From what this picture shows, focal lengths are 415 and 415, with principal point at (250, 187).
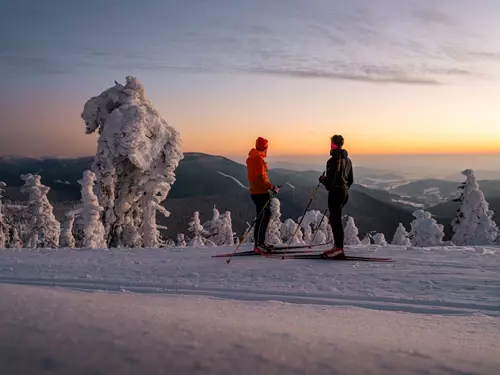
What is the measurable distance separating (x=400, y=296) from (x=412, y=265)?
242 centimetres

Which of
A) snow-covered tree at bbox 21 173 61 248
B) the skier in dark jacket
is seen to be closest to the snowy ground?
the skier in dark jacket

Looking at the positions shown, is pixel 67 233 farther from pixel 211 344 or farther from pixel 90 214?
pixel 211 344

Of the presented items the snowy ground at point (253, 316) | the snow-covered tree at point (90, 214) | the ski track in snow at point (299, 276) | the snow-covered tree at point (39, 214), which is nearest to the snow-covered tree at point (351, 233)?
the snow-covered tree at point (39, 214)

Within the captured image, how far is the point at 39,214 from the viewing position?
3453 centimetres

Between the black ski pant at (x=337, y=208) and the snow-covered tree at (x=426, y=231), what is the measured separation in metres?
29.1

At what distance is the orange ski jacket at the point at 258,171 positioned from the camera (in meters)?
9.98

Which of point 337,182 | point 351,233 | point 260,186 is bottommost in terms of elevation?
point 351,233

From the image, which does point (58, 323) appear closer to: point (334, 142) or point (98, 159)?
point (334, 142)

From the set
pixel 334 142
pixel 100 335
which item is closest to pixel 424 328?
pixel 100 335

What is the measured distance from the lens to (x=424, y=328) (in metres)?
4.48

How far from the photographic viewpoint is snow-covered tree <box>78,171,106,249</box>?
23969mm

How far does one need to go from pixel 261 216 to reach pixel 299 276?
9.94 feet

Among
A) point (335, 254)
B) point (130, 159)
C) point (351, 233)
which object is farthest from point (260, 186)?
point (351, 233)

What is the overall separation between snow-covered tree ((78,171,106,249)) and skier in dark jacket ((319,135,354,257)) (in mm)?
17863
